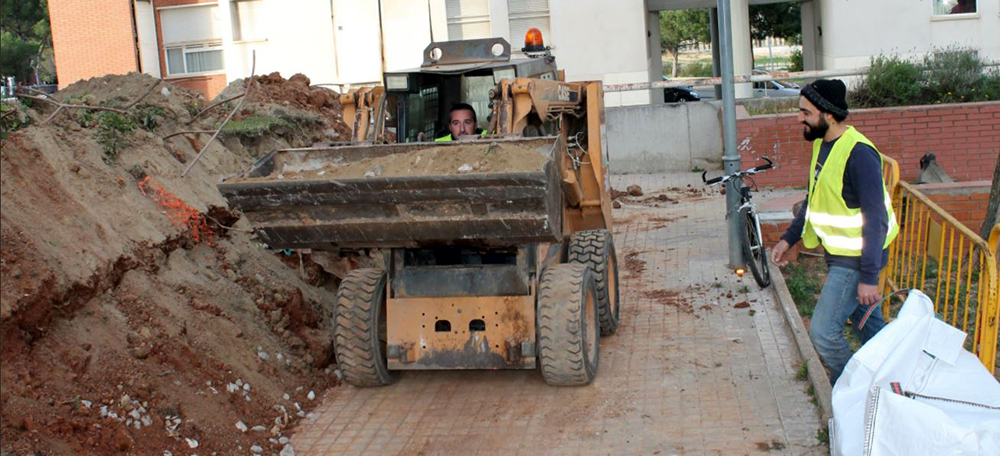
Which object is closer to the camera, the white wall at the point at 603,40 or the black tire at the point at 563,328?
the black tire at the point at 563,328

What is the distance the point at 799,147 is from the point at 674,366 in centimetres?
860

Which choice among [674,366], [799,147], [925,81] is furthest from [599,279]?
[925,81]

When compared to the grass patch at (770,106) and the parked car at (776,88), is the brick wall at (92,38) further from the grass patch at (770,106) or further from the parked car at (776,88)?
the parked car at (776,88)

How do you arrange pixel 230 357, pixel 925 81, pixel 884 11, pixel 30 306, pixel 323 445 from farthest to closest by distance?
pixel 884 11, pixel 925 81, pixel 230 357, pixel 323 445, pixel 30 306

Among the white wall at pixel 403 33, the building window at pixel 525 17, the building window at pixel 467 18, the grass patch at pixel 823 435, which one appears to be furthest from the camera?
the white wall at pixel 403 33

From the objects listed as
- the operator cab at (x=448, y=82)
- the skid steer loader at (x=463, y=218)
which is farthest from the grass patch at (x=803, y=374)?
the operator cab at (x=448, y=82)

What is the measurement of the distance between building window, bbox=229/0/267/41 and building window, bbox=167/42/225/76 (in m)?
1.32

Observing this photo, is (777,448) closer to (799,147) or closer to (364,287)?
(364,287)

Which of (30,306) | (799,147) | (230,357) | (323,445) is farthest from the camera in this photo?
(799,147)

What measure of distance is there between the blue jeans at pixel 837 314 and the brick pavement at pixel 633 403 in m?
0.57

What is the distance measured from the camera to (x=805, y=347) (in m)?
7.38

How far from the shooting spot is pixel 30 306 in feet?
18.8

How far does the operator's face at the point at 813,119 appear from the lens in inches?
221

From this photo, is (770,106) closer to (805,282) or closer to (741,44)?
(741,44)
